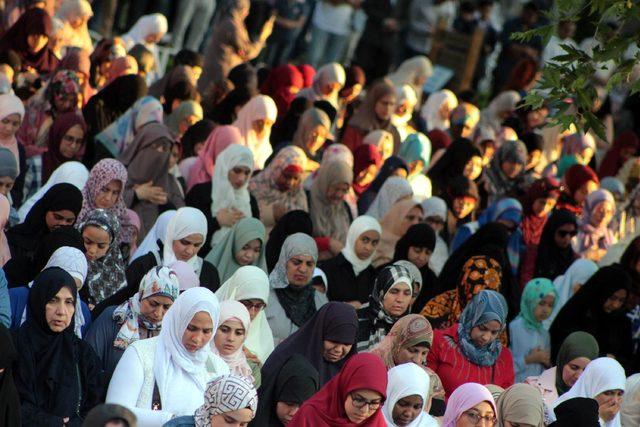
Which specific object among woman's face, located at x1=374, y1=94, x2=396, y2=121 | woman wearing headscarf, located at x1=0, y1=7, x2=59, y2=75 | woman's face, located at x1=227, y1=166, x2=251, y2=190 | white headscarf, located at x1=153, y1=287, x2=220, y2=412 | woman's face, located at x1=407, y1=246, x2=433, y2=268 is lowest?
white headscarf, located at x1=153, y1=287, x2=220, y2=412

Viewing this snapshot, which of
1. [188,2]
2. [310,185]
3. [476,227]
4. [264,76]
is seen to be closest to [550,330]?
[476,227]

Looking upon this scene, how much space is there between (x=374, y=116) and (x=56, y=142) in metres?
4.03

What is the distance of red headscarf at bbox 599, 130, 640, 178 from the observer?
18047 mm

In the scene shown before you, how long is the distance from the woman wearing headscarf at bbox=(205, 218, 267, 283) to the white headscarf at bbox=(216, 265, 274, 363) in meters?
0.91

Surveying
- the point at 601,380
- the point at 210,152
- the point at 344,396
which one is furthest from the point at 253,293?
the point at 210,152

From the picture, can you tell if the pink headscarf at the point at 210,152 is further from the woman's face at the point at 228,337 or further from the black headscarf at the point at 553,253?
the woman's face at the point at 228,337

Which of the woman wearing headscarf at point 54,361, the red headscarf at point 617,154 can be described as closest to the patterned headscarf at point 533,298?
the woman wearing headscarf at point 54,361

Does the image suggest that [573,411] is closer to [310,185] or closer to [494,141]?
[310,185]

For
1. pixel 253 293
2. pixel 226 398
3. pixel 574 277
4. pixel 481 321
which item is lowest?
pixel 226 398

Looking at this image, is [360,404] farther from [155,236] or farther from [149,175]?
[149,175]

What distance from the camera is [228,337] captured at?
31.0 feet

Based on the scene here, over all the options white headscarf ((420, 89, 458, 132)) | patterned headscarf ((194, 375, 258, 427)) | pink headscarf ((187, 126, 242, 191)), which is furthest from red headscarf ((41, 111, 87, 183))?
white headscarf ((420, 89, 458, 132))

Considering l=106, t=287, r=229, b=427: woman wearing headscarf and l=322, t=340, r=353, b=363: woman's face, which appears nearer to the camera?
l=106, t=287, r=229, b=427: woman wearing headscarf

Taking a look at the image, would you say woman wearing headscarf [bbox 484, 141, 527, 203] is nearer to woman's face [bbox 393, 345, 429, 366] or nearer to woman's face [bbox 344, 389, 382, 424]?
woman's face [bbox 393, 345, 429, 366]
